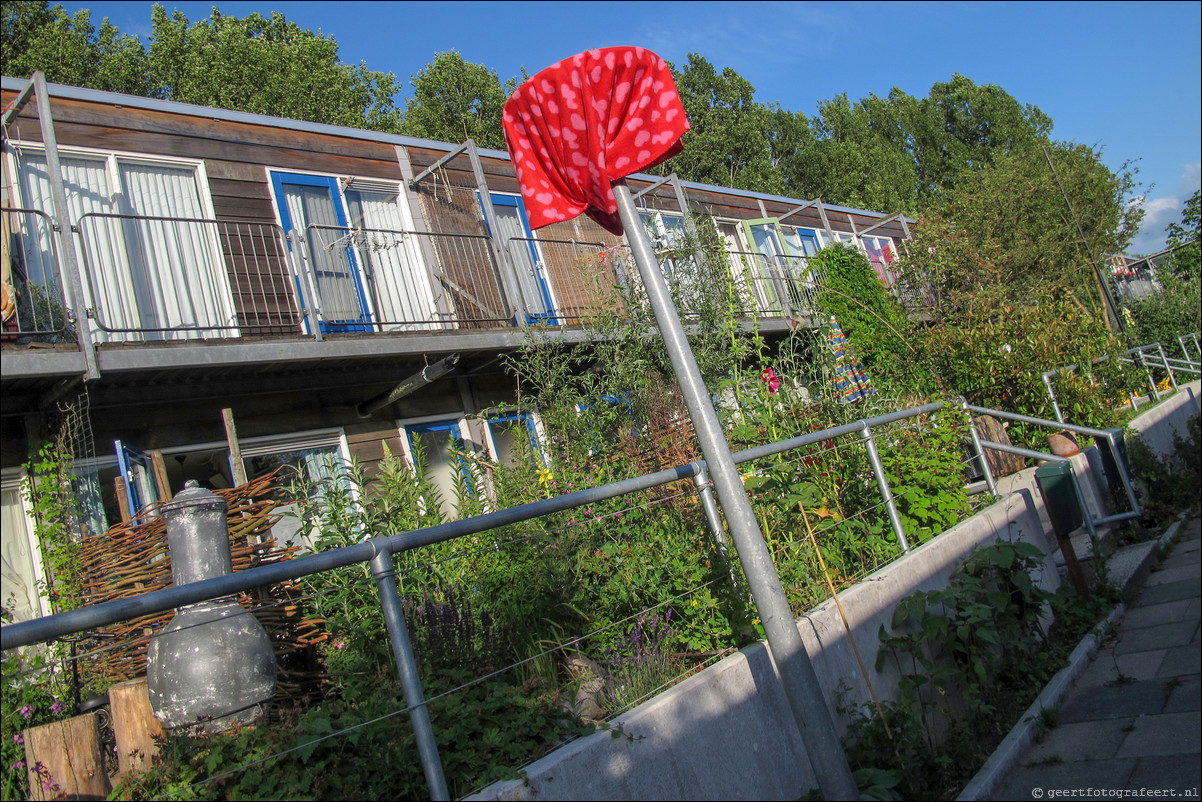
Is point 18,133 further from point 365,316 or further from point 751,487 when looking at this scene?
point 751,487

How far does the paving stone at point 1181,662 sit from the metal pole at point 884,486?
4.60 ft

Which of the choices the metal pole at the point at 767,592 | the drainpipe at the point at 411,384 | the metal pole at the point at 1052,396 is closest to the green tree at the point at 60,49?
the drainpipe at the point at 411,384

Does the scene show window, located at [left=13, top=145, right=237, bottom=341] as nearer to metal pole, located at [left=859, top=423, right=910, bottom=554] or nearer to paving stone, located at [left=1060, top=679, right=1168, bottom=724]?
metal pole, located at [left=859, top=423, right=910, bottom=554]

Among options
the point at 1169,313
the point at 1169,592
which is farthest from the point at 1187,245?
the point at 1169,592

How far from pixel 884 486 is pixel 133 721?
387cm

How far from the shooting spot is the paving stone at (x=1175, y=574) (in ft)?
20.2

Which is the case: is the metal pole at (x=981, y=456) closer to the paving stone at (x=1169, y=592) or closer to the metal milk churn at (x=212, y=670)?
the paving stone at (x=1169, y=592)

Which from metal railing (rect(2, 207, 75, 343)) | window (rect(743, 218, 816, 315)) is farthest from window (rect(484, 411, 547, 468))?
window (rect(743, 218, 816, 315))

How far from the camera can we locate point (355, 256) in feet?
29.8

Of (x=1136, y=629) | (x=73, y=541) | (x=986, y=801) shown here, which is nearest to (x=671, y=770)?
(x=986, y=801)

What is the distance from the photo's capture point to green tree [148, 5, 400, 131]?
2288cm

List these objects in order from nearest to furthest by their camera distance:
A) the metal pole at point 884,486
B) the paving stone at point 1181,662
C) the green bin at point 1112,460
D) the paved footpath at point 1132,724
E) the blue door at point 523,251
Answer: the paved footpath at point 1132,724, the paving stone at point 1181,662, the metal pole at point 884,486, the green bin at point 1112,460, the blue door at point 523,251

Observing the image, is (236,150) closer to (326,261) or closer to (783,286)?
(326,261)

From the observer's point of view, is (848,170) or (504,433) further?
(848,170)
